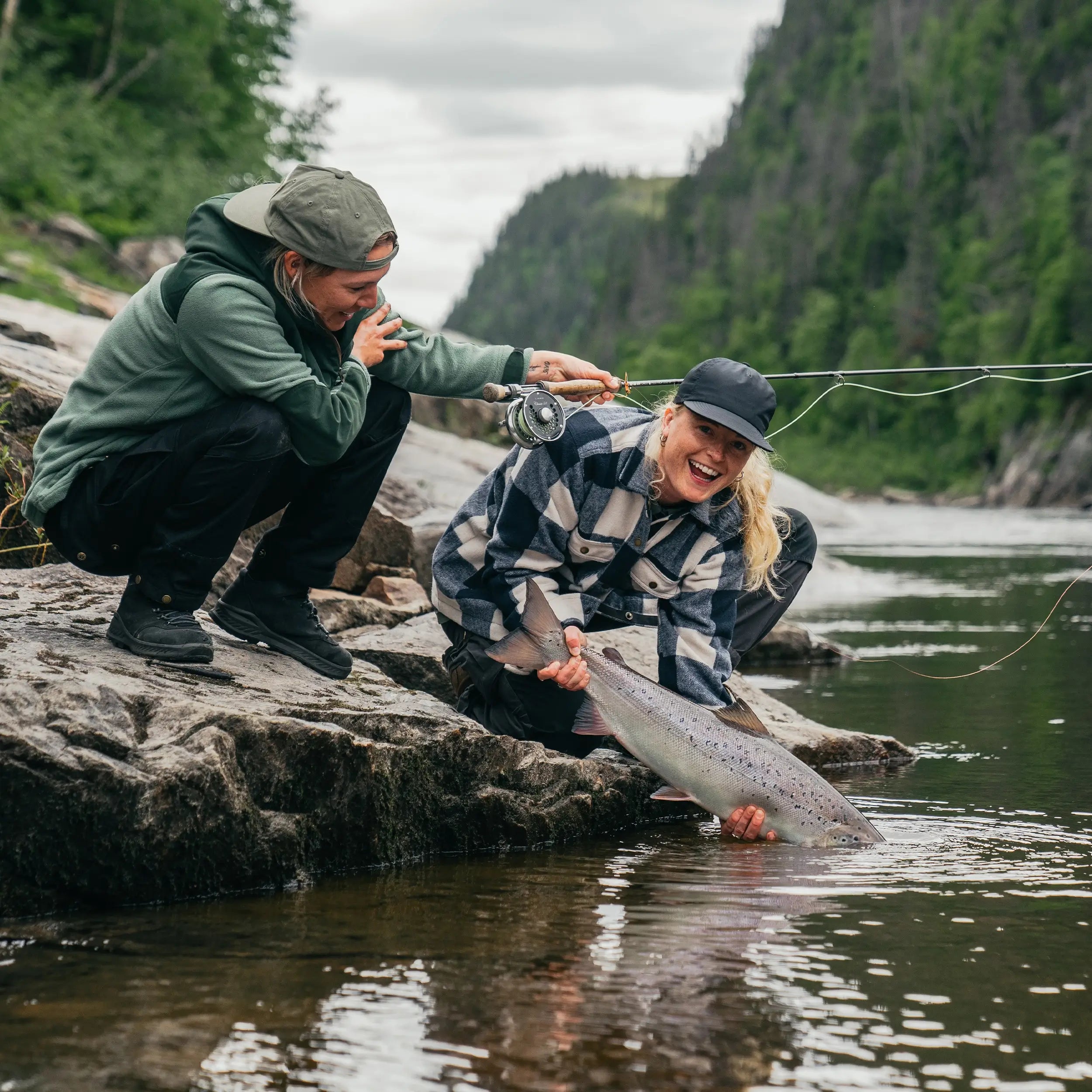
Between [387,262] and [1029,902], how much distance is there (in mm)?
2473

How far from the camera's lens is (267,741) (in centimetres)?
399

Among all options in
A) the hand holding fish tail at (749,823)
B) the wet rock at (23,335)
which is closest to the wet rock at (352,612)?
the hand holding fish tail at (749,823)

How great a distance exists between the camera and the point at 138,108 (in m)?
28.4

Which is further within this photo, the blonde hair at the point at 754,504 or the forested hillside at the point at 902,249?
the forested hillside at the point at 902,249

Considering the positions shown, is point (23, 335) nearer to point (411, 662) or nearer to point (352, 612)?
point (352, 612)

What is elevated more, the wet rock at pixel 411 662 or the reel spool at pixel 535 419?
the reel spool at pixel 535 419

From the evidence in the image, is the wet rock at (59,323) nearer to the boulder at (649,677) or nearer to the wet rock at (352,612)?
the wet rock at (352,612)

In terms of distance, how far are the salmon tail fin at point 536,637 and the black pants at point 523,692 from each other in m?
0.27

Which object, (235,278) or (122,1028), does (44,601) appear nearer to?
(235,278)

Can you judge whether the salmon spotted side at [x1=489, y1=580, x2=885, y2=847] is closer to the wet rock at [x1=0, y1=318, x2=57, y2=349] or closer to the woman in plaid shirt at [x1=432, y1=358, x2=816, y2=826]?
the woman in plaid shirt at [x1=432, y1=358, x2=816, y2=826]

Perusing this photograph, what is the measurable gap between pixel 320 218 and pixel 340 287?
24cm

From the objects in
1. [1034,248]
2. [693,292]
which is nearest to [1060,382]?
[1034,248]

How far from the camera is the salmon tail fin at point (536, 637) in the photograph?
4.65 metres

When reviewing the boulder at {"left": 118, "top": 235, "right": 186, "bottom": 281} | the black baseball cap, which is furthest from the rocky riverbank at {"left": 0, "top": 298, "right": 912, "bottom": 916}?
the boulder at {"left": 118, "top": 235, "right": 186, "bottom": 281}
